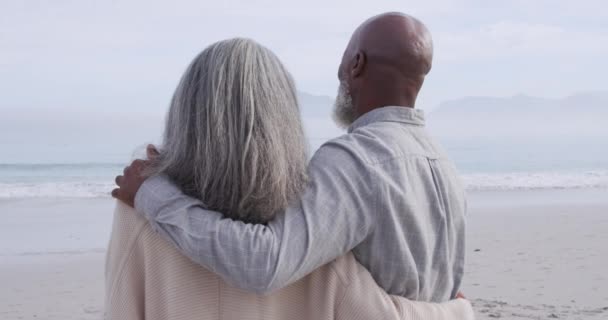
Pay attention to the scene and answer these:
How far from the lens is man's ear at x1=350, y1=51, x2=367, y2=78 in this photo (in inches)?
83.7

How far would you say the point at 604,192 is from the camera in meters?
18.2

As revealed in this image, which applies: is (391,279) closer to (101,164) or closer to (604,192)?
(604,192)

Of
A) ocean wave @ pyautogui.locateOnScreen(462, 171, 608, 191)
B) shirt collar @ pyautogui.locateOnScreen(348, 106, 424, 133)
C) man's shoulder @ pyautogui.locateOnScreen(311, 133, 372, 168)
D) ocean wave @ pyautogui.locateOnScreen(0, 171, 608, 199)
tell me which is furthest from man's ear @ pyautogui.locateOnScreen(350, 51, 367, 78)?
ocean wave @ pyautogui.locateOnScreen(462, 171, 608, 191)

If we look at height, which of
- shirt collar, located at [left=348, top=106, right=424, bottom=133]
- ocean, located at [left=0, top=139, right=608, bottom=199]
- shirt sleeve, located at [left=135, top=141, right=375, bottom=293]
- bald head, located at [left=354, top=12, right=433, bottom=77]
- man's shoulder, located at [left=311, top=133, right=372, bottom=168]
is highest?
bald head, located at [left=354, top=12, right=433, bottom=77]

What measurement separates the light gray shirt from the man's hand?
3 cm

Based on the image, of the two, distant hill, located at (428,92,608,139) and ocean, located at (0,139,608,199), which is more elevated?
ocean, located at (0,139,608,199)

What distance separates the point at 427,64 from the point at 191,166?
0.77 meters

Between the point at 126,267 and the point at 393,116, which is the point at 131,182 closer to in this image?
the point at 126,267

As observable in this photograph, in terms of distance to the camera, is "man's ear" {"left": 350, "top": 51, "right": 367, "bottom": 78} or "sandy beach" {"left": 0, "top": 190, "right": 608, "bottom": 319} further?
"sandy beach" {"left": 0, "top": 190, "right": 608, "bottom": 319}

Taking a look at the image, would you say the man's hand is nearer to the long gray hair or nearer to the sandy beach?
the long gray hair

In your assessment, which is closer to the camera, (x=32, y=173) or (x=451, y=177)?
(x=451, y=177)

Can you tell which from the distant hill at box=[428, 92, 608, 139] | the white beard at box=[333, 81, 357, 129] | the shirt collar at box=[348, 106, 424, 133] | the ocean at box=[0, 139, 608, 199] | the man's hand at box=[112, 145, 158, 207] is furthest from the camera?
the distant hill at box=[428, 92, 608, 139]

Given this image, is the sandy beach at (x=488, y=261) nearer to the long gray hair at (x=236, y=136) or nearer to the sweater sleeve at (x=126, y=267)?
the sweater sleeve at (x=126, y=267)

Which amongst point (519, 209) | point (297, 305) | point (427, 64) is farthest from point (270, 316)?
point (519, 209)
